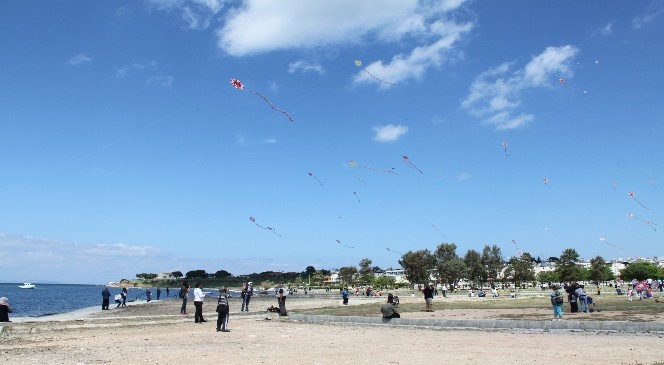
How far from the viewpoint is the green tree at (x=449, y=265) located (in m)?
102

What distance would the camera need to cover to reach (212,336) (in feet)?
61.6

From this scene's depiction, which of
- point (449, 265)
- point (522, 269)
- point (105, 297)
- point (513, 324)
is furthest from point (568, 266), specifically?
point (513, 324)

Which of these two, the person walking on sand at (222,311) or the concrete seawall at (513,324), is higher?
the person walking on sand at (222,311)

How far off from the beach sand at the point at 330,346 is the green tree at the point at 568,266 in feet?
322

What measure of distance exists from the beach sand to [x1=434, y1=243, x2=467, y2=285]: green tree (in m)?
84.4

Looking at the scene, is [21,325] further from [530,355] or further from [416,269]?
[416,269]

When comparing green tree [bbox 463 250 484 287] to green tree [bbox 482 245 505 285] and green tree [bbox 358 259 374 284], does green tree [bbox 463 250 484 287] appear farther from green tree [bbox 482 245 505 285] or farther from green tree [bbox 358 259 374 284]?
green tree [bbox 358 259 374 284]

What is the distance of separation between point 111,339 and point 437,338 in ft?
37.8

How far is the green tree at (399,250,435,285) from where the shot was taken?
110m

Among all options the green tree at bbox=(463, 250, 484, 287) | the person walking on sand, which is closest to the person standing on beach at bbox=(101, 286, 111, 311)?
the person walking on sand

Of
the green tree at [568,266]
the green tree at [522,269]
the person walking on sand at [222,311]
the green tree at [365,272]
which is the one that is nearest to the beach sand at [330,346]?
the person walking on sand at [222,311]

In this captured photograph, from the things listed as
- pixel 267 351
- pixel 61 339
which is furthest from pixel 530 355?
pixel 61 339

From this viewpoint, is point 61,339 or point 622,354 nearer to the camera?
point 622,354

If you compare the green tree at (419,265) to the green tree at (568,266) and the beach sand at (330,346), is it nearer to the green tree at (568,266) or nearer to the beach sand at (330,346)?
the green tree at (568,266)
